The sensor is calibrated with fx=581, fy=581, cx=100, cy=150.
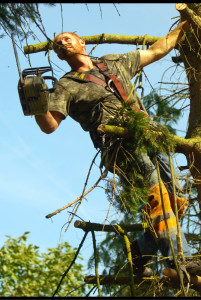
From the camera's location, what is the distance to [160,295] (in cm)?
381

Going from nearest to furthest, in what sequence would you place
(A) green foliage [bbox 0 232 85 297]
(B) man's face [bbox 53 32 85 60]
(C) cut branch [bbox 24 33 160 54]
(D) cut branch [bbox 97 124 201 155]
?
(D) cut branch [bbox 97 124 201 155] < (B) man's face [bbox 53 32 85 60] < (C) cut branch [bbox 24 33 160 54] < (A) green foliage [bbox 0 232 85 297]

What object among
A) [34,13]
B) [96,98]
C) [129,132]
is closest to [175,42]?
[96,98]

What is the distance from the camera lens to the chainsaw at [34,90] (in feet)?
11.0

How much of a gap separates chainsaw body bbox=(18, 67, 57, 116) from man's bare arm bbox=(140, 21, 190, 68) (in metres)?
1.43

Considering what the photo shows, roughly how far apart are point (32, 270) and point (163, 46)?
523 centimetres

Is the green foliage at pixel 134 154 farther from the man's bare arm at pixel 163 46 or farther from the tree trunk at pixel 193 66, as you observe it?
the man's bare arm at pixel 163 46

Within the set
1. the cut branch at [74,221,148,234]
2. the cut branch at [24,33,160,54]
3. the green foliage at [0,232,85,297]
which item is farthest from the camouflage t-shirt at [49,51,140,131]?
the green foliage at [0,232,85,297]

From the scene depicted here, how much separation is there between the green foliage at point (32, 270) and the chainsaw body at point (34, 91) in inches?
217

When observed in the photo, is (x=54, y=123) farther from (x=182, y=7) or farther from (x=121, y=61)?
(x=182, y=7)

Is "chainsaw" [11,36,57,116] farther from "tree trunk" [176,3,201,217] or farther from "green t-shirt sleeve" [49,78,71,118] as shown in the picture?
"tree trunk" [176,3,201,217]

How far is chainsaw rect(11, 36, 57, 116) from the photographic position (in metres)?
3.35

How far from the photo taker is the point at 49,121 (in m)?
3.91

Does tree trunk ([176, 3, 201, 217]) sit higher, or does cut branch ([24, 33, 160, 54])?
cut branch ([24, 33, 160, 54])

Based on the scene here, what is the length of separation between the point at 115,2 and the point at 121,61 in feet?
3.74
